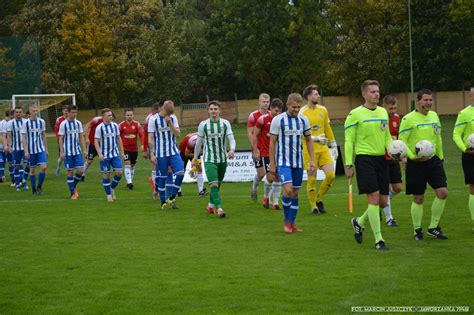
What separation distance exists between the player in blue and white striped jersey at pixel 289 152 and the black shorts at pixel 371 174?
1.75m

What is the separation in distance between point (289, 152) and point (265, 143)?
355cm

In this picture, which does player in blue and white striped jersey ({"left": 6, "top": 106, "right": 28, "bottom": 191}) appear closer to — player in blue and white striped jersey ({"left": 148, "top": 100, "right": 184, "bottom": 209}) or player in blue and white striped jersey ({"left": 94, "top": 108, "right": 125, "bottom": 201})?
player in blue and white striped jersey ({"left": 94, "top": 108, "right": 125, "bottom": 201})

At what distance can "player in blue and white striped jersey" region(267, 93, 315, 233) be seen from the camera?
13070 millimetres

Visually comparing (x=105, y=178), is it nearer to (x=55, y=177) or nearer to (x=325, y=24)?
(x=55, y=177)

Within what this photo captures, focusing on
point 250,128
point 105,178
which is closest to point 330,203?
point 250,128

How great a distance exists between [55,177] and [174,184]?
9930mm

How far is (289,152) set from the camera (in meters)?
13.1

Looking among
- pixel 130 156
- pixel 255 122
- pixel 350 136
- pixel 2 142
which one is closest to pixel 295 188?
pixel 350 136

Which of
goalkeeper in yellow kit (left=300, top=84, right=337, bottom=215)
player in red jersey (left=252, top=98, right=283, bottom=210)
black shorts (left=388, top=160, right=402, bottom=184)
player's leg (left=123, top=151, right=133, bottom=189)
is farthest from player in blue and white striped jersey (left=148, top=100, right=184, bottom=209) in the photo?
player's leg (left=123, top=151, right=133, bottom=189)

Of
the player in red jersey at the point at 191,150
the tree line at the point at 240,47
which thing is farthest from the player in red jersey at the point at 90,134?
the tree line at the point at 240,47

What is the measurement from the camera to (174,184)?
17.2 metres

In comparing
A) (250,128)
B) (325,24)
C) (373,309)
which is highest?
(325,24)

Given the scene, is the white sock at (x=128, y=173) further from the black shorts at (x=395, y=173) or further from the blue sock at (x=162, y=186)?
the black shorts at (x=395, y=173)

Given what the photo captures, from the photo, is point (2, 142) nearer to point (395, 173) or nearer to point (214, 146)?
point (214, 146)
